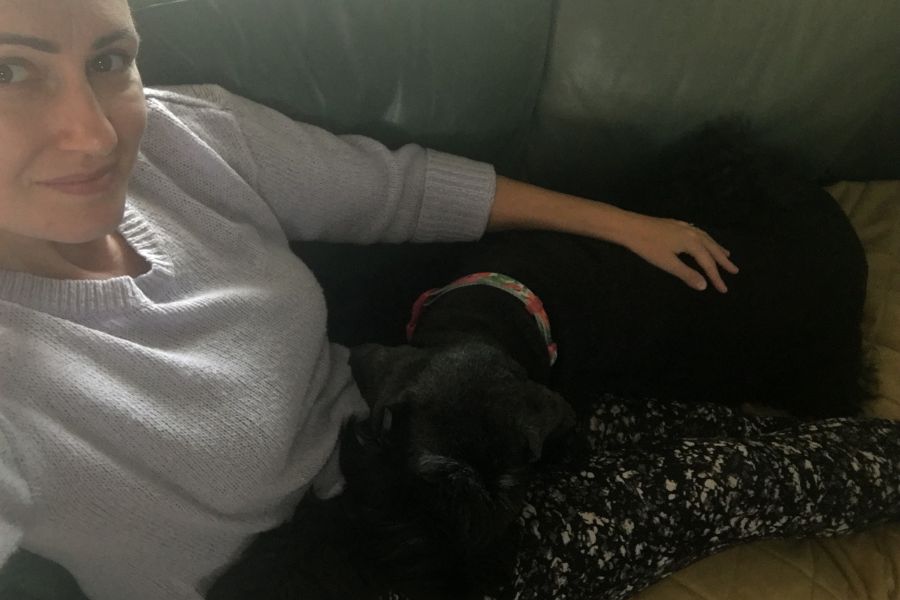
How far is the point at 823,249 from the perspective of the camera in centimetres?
138

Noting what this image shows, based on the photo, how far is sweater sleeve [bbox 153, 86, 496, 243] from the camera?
3.73ft

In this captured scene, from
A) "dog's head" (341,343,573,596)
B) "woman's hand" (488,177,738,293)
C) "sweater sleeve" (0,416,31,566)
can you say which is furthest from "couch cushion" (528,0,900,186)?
"sweater sleeve" (0,416,31,566)

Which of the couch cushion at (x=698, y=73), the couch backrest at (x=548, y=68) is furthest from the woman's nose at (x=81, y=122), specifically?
the couch cushion at (x=698, y=73)

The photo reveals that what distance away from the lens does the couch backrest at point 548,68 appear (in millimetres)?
1162

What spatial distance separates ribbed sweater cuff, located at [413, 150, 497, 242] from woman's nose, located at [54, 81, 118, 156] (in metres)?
0.61

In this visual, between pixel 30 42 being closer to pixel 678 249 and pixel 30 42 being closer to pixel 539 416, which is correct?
pixel 539 416

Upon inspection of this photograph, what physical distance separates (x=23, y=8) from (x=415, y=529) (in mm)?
703

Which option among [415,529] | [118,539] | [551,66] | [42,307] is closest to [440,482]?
[415,529]

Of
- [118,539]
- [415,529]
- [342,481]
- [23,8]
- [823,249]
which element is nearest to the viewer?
[23,8]

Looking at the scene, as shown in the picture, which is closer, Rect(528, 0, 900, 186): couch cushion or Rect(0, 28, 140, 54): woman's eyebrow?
Rect(0, 28, 140, 54): woman's eyebrow

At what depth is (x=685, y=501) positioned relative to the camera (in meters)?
1.08

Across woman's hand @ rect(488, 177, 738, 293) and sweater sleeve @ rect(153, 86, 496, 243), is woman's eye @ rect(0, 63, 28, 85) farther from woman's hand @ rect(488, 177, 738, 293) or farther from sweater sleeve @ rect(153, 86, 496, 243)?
woman's hand @ rect(488, 177, 738, 293)

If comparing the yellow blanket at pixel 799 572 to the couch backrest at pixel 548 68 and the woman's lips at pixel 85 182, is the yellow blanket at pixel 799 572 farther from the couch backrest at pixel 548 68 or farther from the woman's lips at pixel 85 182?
the woman's lips at pixel 85 182

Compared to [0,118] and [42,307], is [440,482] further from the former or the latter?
[0,118]
